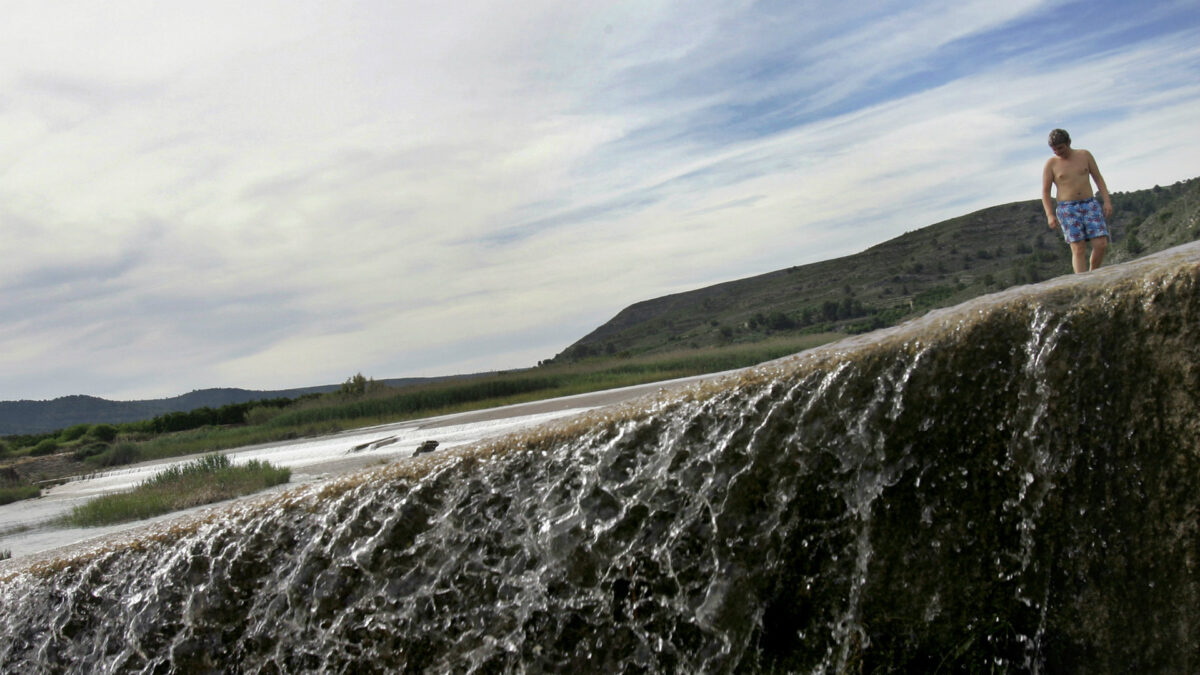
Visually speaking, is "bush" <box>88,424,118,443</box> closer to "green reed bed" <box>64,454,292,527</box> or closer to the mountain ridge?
the mountain ridge

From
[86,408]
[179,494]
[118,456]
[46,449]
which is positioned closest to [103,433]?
[46,449]

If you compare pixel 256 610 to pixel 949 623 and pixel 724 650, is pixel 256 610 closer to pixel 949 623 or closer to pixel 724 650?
pixel 724 650

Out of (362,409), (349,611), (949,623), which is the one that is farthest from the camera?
(362,409)

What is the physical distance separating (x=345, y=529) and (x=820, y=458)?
275cm

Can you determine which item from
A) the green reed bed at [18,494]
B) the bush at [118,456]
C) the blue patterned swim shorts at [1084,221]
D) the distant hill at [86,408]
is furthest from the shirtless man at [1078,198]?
the distant hill at [86,408]

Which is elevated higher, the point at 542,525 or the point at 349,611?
the point at 542,525

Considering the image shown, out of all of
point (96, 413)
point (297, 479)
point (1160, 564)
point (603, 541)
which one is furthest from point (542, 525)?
point (96, 413)

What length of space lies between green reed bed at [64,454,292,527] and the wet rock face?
347 inches

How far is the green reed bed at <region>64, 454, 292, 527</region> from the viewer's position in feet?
43.0

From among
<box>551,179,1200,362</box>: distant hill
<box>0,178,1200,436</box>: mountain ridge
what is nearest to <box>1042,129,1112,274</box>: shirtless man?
<box>0,178,1200,436</box>: mountain ridge

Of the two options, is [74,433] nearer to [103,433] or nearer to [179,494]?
[103,433]

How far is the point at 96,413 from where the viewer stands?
530ft

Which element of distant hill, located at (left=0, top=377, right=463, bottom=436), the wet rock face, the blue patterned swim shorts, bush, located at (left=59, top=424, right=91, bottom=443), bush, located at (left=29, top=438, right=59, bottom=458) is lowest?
the wet rock face

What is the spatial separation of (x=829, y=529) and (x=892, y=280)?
68.6 m
